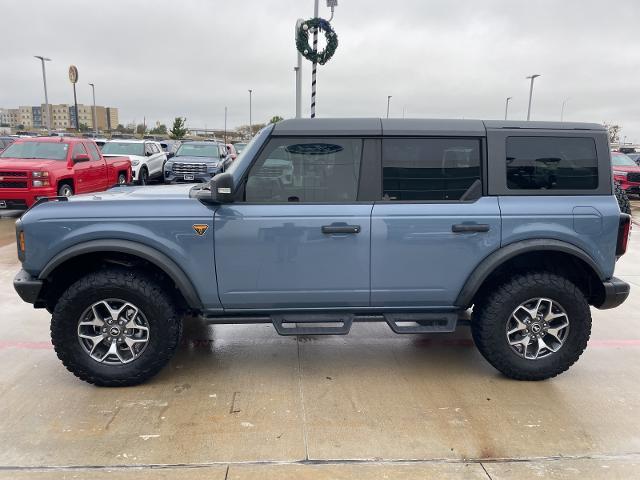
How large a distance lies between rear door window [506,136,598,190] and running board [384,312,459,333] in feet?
3.48

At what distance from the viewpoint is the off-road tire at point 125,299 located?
3.60 m

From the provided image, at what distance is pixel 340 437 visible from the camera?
3.14m

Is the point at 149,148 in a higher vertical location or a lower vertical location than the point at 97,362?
higher

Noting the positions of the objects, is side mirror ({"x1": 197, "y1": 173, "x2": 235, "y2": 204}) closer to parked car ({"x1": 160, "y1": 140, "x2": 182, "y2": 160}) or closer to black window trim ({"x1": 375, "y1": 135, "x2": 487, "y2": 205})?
black window trim ({"x1": 375, "y1": 135, "x2": 487, "y2": 205})

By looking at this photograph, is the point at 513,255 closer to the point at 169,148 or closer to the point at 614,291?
the point at 614,291

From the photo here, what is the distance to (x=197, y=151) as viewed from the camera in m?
17.6

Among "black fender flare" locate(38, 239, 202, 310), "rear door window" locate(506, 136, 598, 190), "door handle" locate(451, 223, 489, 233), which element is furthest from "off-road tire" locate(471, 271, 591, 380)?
"black fender flare" locate(38, 239, 202, 310)

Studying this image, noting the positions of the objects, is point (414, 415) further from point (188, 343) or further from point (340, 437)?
point (188, 343)

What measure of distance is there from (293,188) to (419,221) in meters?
0.93

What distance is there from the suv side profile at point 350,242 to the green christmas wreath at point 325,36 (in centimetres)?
1086

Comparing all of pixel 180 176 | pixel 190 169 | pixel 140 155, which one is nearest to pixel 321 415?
pixel 190 169

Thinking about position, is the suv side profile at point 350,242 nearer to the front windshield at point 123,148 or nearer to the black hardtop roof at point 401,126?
the black hardtop roof at point 401,126

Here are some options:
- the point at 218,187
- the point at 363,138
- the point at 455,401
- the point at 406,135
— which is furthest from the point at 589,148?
the point at 218,187

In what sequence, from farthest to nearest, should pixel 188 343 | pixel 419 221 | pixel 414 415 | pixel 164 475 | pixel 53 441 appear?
pixel 188 343 < pixel 419 221 < pixel 414 415 < pixel 53 441 < pixel 164 475
